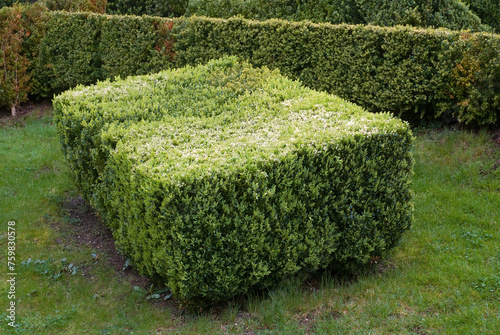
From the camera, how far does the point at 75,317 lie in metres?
4.90

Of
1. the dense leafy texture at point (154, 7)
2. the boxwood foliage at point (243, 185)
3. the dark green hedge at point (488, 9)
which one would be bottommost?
the boxwood foliage at point (243, 185)

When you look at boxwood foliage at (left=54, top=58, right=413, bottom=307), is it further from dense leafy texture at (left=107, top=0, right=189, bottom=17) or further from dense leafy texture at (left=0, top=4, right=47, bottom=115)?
dense leafy texture at (left=107, top=0, right=189, bottom=17)

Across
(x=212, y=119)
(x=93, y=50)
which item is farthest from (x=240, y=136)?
(x=93, y=50)

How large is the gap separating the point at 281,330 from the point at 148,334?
1262mm

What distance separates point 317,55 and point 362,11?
2210 millimetres

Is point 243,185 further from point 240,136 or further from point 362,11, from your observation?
point 362,11

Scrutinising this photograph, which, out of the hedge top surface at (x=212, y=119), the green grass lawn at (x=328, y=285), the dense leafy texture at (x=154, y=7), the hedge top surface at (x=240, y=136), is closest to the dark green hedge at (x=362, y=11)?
the dense leafy texture at (x=154, y=7)

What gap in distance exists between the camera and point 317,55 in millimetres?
9547

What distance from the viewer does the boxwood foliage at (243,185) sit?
444cm

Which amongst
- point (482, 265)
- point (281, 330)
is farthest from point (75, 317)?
point (482, 265)

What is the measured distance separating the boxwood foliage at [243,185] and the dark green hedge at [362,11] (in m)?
4.66

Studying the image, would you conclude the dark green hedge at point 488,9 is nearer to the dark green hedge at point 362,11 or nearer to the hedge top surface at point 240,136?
the dark green hedge at point 362,11

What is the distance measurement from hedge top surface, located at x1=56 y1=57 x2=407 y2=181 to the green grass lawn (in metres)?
1.47

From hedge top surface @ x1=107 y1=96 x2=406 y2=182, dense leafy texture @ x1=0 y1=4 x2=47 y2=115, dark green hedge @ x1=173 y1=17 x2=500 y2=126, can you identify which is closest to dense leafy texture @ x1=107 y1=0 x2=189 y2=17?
dense leafy texture @ x1=0 y1=4 x2=47 y2=115
